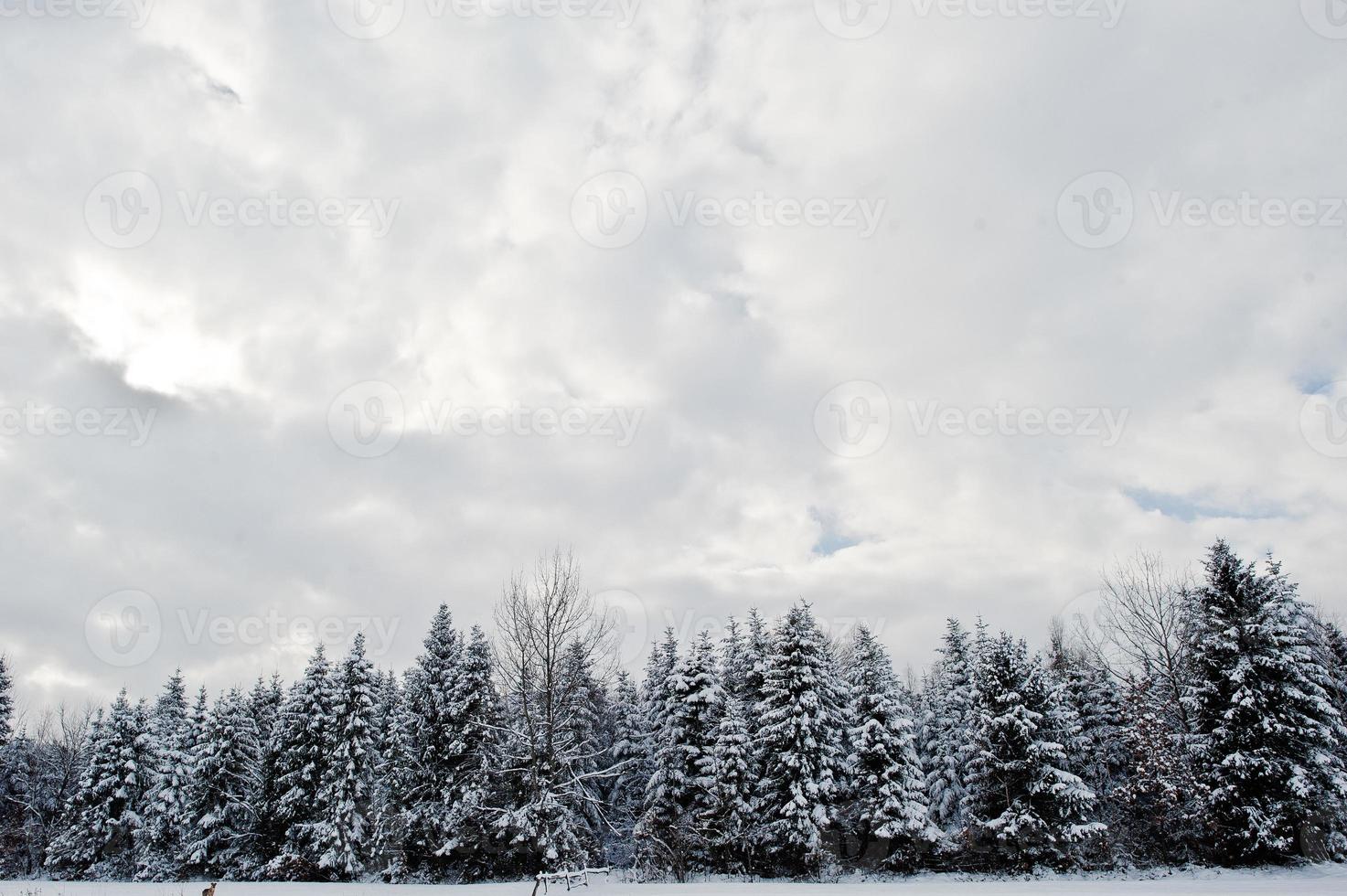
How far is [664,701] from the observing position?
39438mm

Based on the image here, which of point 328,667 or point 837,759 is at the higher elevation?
point 328,667

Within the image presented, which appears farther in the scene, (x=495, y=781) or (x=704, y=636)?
(x=704, y=636)

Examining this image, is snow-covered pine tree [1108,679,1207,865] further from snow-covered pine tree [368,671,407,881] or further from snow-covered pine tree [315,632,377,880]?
snow-covered pine tree [315,632,377,880]

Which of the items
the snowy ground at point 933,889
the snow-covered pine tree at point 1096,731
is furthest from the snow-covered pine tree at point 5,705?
the snow-covered pine tree at point 1096,731

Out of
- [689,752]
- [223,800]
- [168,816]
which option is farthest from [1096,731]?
[168,816]

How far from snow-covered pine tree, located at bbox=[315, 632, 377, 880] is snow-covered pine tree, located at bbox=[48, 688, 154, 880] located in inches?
674

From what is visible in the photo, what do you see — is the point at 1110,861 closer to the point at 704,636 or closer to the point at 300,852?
the point at 704,636

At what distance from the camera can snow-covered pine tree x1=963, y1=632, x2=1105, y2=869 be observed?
1262 inches

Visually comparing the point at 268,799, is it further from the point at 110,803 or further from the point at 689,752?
the point at 689,752

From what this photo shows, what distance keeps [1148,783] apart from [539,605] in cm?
2686

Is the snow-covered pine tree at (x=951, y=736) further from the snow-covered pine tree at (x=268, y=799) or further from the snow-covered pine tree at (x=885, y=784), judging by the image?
the snow-covered pine tree at (x=268, y=799)

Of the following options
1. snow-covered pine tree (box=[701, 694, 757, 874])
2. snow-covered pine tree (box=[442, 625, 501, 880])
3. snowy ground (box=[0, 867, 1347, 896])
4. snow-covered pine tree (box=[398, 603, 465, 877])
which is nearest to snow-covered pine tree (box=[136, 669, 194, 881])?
snowy ground (box=[0, 867, 1347, 896])

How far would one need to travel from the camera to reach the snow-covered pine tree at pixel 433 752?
3572cm

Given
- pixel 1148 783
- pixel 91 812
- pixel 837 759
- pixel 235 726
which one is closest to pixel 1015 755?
pixel 1148 783
